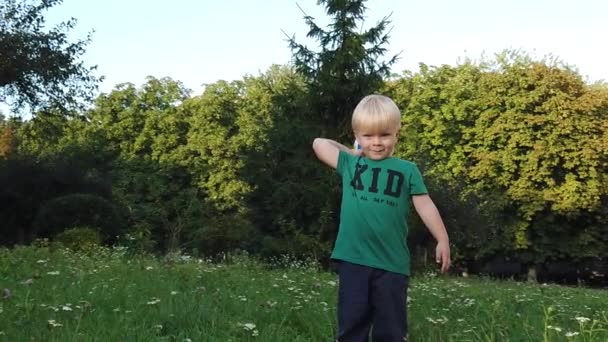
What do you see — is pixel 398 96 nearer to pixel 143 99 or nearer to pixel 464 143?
pixel 464 143

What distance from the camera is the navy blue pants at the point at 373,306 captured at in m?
3.39

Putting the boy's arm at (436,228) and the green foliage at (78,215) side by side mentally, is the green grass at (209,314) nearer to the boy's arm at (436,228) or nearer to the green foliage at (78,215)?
the boy's arm at (436,228)

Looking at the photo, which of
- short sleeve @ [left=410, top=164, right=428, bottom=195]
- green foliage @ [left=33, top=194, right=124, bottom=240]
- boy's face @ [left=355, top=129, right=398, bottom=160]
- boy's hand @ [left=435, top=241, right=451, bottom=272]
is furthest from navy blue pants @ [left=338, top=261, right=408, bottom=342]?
green foliage @ [left=33, top=194, right=124, bottom=240]

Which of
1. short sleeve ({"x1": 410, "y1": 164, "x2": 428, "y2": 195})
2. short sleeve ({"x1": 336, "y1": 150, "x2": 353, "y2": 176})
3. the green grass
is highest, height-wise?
short sleeve ({"x1": 336, "y1": 150, "x2": 353, "y2": 176})

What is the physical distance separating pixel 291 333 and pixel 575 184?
27583mm

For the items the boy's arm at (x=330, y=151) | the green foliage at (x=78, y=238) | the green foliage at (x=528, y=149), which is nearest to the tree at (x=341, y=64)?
the green foliage at (x=78, y=238)

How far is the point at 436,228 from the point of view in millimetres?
3436

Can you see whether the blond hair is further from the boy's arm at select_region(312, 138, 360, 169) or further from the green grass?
the green grass

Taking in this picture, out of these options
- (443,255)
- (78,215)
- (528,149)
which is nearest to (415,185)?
(443,255)

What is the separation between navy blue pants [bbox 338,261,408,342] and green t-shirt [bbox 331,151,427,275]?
0.06m

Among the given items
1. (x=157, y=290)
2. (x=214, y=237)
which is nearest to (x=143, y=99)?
(x=214, y=237)

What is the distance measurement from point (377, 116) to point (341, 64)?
1461 cm

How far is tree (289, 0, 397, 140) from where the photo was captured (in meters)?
17.7

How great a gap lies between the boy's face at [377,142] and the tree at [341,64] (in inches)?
554
